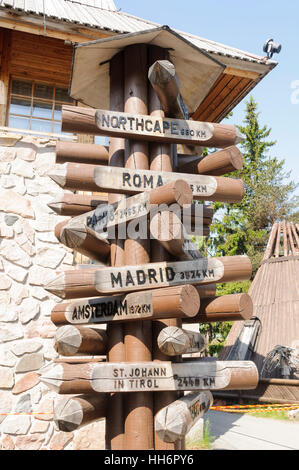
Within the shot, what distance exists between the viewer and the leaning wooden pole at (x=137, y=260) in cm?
320

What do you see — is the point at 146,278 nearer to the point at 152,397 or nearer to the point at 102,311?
the point at 102,311

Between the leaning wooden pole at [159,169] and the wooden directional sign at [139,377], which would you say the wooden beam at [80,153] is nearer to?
the leaning wooden pole at [159,169]

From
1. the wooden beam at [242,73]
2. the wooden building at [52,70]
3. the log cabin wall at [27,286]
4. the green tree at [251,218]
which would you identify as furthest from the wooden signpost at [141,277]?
the green tree at [251,218]

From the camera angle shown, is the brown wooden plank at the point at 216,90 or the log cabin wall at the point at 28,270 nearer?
the log cabin wall at the point at 28,270

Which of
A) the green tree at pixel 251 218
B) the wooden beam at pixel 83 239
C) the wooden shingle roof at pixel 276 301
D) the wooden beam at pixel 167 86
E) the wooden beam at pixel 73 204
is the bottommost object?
the wooden beam at pixel 83 239

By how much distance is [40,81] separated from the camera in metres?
7.23

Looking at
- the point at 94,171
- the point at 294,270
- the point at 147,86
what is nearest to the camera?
the point at 94,171

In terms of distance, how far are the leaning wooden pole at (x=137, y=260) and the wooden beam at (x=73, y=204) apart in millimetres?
507

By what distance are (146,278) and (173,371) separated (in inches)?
26.3

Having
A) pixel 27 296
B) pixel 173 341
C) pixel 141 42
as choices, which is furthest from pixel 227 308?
pixel 27 296

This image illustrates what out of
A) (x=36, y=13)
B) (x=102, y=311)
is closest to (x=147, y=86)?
(x=102, y=311)

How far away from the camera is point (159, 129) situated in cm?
362
